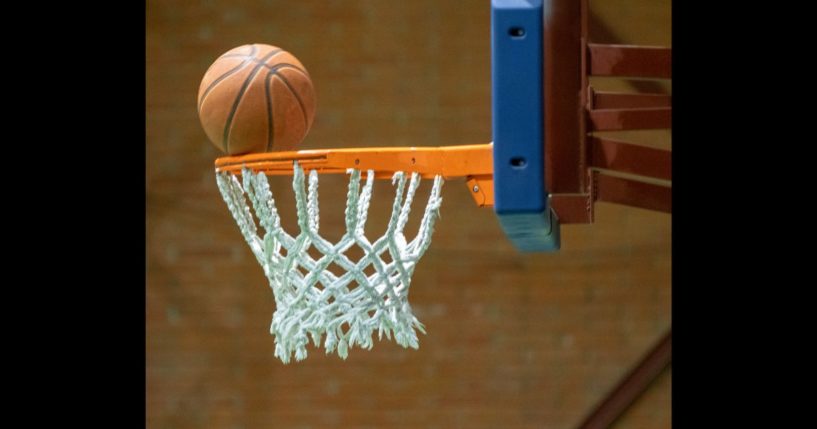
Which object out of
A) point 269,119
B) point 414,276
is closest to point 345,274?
point 269,119

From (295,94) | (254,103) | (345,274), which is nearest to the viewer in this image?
(345,274)

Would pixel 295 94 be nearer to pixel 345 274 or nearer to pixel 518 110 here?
pixel 345 274

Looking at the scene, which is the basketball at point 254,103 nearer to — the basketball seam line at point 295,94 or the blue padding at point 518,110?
the basketball seam line at point 295,94

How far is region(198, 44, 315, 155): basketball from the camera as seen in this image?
11.3 feet

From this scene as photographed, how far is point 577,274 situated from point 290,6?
199cm

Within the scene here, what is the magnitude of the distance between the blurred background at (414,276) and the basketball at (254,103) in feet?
6.86

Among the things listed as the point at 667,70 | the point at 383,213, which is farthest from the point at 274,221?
the point at 383,213

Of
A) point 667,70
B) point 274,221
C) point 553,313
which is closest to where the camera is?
point 667,70

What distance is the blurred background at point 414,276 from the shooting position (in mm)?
5578

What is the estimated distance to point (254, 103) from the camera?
3432 mm

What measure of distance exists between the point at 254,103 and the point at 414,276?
2.38 metres

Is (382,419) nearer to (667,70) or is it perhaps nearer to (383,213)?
(383,213)

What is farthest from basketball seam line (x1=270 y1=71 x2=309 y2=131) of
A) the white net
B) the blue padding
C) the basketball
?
the blue padding

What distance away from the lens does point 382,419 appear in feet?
18.6
